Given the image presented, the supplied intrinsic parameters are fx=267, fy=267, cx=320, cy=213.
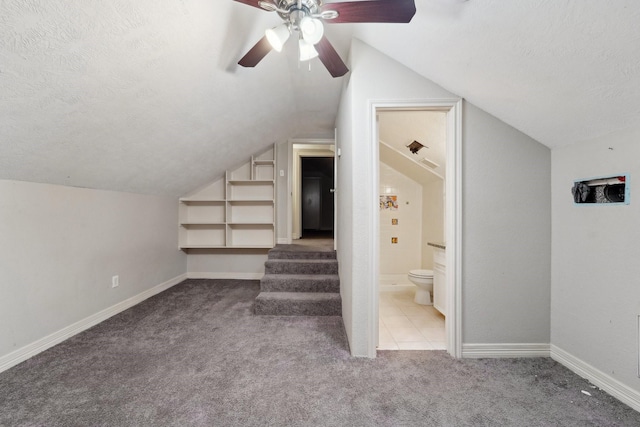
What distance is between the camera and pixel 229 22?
1712 millimetres

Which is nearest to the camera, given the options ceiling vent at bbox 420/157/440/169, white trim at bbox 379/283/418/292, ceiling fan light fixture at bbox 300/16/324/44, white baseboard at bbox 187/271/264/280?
ceiling fan light fixture at bbox 300/16/324/44

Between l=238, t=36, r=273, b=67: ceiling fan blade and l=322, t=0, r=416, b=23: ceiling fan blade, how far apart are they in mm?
399

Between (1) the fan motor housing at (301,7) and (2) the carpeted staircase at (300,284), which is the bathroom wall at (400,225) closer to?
(2) the carpeted staircase at (300,284)

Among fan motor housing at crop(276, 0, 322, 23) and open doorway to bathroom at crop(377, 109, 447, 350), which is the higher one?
fan motor housing at crop(276, 0, 322, 23)

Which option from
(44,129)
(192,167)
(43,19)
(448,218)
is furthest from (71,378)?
(448,218)

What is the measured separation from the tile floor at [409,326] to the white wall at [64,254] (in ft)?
8.78

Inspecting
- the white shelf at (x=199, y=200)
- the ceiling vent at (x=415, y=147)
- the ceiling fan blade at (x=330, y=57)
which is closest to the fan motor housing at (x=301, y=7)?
the ceiling fan blade at (x=330, y=57)

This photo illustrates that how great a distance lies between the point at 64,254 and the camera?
90.7 inches

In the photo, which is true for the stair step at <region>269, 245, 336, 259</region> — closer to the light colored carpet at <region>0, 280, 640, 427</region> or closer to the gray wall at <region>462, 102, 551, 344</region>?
the light colored carpet at <region>0, 280, 640, 427</region>

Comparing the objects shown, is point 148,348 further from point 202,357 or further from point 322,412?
point 322,412

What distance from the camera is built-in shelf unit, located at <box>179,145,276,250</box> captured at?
13.9 ft

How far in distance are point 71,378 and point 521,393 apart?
280cm

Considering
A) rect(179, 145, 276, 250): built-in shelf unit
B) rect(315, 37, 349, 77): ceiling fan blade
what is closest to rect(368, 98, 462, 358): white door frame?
rect(315, 37, 349, 77): ceiling fan blade

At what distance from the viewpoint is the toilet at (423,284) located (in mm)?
3113
